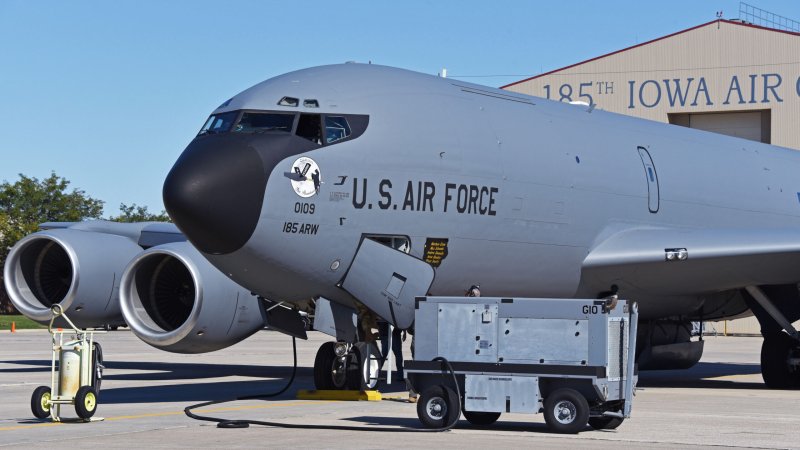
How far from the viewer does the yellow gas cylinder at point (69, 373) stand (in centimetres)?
1320

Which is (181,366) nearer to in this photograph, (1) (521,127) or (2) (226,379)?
(2) (226,379)

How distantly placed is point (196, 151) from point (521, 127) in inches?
207

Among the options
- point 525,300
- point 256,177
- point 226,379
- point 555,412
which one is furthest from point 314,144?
point 226,379

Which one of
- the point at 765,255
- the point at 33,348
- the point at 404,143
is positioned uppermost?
the point at 404,143

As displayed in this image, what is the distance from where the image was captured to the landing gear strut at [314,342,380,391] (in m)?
15.9

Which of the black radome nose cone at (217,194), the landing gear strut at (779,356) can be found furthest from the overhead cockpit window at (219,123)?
the landing gear strut at (779,356)

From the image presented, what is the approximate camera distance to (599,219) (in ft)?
60.3

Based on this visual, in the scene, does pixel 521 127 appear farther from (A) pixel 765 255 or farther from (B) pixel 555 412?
(B) pixel 555 412

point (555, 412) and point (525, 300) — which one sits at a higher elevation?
point (525, 300)

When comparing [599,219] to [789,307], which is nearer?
[599,219]

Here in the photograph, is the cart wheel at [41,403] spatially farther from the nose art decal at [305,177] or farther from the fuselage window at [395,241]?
the fuselage window at [395,241]

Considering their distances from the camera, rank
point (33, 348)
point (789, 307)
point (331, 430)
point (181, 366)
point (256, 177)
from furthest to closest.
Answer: point (33, 348) < point (181, 366) < point (789, 307) < point (256, 177) < point (331, 430)

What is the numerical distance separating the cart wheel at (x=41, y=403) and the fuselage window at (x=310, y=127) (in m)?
Answer: 4.14

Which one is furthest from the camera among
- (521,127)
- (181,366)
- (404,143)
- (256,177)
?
(181,366)
